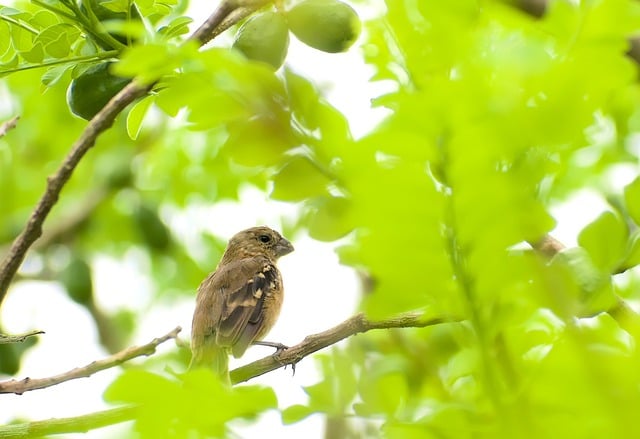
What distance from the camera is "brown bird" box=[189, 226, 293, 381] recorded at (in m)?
4.50

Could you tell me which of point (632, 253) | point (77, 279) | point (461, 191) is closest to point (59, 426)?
point (632, 253)

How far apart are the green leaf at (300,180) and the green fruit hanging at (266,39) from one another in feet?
3.87

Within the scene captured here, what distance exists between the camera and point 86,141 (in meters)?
2.35

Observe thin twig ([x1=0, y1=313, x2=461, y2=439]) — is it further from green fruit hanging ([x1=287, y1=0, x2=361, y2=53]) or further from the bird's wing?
the bird's wing

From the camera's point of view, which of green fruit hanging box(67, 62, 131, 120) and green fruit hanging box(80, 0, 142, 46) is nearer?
green fruit hanging box(80, 0, 142, 46)

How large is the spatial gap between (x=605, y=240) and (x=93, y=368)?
155 centimetres

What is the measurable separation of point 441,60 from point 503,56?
91mm

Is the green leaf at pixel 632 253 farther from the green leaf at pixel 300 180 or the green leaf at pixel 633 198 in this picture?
the green leaf at pixel 300 180

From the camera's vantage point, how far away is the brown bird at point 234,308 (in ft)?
14.8

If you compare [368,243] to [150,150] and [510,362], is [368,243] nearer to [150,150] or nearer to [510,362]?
[510,362]

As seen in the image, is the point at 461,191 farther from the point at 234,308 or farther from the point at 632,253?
the point at 234,308

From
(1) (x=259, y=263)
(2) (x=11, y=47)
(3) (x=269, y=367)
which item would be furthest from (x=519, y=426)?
(1) (x=259, y=263)

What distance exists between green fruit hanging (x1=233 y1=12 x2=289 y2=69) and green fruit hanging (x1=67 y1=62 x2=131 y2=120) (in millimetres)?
381

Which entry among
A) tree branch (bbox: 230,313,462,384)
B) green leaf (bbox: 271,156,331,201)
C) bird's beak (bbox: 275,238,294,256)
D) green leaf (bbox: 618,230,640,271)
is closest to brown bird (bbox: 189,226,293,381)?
bird's beak (bbox: 275,238,294,256)
